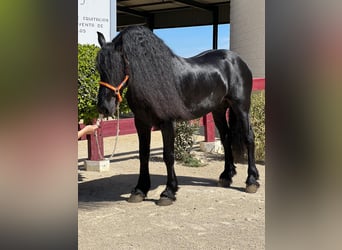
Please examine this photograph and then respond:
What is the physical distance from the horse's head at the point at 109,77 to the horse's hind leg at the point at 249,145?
161 centimetres

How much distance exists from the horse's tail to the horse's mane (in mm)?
1147

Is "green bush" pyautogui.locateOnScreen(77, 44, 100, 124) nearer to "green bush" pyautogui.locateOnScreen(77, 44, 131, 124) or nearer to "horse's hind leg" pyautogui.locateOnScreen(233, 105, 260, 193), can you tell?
"green bush" pyautogui.locateOnScreen(77, 44, 131, 124)

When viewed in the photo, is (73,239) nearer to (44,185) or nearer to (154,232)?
(44,185)

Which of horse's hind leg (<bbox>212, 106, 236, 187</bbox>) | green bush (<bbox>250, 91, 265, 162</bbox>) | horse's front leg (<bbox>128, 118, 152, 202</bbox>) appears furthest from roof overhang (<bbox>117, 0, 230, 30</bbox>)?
horse's front leg (<bbox>128, 118, 152, 202</bbox>)

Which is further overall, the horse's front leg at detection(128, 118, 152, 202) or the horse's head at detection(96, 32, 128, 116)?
the horse's front leg at detection(128, 118, 152, 202)

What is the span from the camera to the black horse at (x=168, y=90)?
3717 millimetres

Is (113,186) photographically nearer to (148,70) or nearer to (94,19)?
(148,70)

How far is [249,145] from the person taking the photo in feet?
16.0

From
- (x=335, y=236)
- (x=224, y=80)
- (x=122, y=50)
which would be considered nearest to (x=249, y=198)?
(x=224, y=80)

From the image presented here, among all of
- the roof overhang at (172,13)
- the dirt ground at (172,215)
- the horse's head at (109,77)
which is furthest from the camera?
the roof overhang at (172,13)

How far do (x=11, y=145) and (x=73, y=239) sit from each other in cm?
17

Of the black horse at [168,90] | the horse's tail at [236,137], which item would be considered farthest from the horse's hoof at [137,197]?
the horse's tail at [236,137]

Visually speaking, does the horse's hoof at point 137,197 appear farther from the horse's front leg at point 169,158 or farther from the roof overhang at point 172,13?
the roof overhang at point 172,13

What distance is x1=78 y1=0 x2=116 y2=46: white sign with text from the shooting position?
5.86 meters
